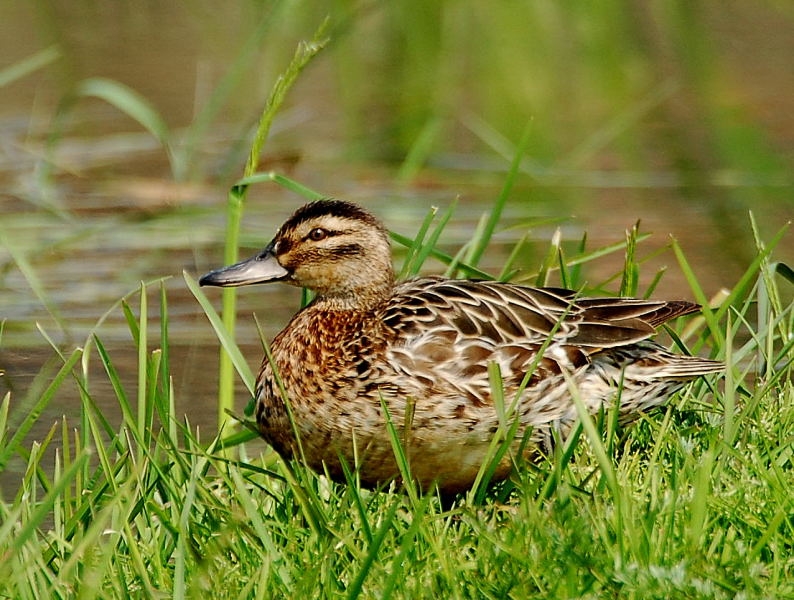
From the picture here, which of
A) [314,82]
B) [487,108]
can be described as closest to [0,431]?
[487,108]

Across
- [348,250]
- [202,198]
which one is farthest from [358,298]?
[202,198]

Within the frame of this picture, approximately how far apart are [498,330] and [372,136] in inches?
206

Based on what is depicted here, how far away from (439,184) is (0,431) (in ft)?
17.3

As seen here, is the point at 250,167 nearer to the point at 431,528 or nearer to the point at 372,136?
the point at 431,528

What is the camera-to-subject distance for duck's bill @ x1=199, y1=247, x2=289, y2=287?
198 inches

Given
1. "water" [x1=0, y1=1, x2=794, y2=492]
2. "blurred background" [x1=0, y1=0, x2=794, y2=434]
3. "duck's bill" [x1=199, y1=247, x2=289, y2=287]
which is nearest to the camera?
"duck's bill" [x1=199, y1=247, x2=289, y2=287]

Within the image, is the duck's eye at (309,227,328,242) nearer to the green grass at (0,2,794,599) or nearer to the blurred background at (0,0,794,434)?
the green grass at (0,2,794,599)

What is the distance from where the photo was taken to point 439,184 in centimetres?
916

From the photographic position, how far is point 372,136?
32.4ft

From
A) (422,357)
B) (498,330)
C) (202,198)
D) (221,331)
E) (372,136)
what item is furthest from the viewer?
(372,136)

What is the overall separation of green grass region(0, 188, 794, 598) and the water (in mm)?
1343


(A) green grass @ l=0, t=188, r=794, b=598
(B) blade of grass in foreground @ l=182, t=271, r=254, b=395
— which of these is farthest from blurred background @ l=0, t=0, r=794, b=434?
(A) green grass @ l=0, t=188, r=794, b=598

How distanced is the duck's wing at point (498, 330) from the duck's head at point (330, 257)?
14 cm

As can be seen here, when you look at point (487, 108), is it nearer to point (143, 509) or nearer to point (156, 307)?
point (156, 307)
